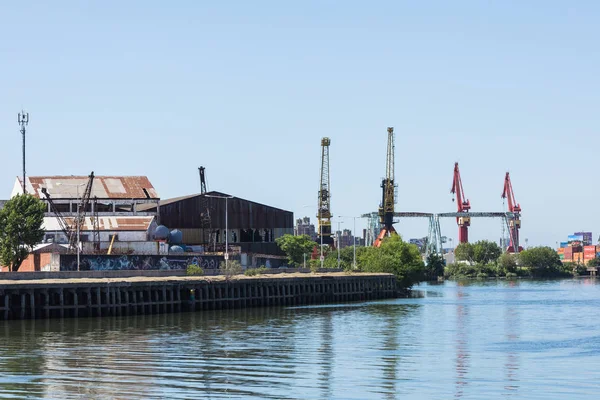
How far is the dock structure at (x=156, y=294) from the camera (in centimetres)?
8606

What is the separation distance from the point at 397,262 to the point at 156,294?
2556 inches

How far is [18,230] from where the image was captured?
4500 inches

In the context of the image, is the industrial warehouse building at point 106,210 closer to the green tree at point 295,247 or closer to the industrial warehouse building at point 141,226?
the industrial warehouse building at point 141,226

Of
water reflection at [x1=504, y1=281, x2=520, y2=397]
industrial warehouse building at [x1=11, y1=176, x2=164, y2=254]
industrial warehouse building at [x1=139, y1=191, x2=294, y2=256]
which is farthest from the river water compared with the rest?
industrial warehouse building at [x1=139, y1=191, x2=294, y2=256]

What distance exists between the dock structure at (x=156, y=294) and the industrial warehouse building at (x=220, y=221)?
22.7 m

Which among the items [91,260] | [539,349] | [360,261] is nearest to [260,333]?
[539,349]

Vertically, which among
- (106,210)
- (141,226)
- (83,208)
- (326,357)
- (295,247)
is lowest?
(326,357)

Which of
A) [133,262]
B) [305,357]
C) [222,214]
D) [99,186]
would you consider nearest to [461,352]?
[305,357]

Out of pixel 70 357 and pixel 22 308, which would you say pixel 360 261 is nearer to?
pixel 22 308

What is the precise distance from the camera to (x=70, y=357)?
55.0 metres

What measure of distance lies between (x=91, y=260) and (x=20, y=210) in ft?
39.8

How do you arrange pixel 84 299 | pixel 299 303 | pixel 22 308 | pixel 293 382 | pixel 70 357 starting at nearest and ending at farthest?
pixel 293 382
pixel 70 357
pixel 22 308
pixel 84 299
pixel 299 303

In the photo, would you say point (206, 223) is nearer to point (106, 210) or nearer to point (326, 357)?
point (106, 210)

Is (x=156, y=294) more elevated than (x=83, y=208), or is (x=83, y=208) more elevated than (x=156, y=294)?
(x=83, y=208)
